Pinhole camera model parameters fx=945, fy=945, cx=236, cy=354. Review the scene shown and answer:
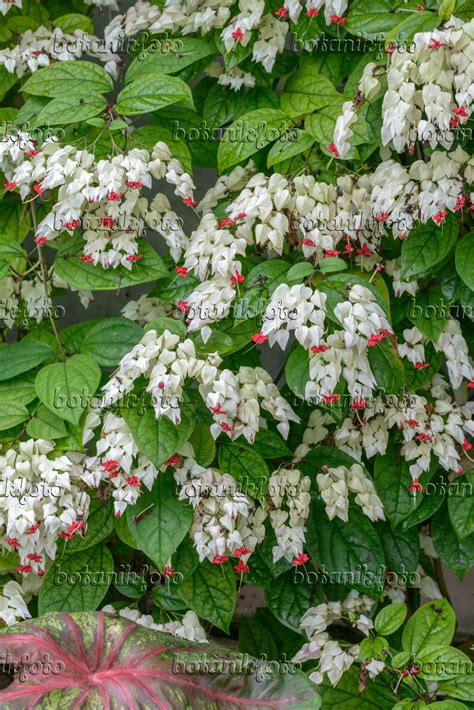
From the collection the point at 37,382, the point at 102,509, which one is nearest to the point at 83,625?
the point at 102,509

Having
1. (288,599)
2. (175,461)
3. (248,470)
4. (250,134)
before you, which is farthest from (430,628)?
(250,134)

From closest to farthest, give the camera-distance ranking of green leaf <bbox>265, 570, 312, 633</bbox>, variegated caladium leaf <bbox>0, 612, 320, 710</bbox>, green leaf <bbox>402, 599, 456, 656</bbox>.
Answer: variegated caladium leaf <bbox>0, 612, 320, 710</bbox> < green leaf <bbox>402, 599, 456, 656</bbox> < green leaf <bbox>265, 570, 312, 633</bbox>

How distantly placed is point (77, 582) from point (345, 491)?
566 millimetres

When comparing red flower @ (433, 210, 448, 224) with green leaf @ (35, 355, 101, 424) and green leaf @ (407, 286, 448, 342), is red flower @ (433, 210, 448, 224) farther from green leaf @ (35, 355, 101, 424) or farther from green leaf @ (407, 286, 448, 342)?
green leaf @ (35, 355, 101, 424)

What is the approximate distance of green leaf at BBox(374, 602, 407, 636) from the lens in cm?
176

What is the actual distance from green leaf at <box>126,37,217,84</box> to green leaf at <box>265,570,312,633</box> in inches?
42.4

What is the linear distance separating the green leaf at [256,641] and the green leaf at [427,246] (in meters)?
0.93

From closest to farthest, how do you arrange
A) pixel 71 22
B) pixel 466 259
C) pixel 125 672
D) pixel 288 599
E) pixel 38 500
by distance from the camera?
pixel 125 672, pixel 38 500, pixel 466 259, pixel 288 599, pixel 71 22

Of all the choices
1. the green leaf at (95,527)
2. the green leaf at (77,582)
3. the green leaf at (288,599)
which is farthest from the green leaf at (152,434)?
the green leaf at (288,599)

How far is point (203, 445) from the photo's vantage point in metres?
1.83

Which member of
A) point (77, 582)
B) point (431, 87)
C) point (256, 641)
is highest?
point (431, 87)

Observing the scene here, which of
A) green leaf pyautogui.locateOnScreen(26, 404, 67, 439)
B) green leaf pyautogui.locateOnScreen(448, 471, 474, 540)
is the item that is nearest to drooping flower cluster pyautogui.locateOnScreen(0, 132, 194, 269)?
green leaf pyautogui.locateOnScreen(26, 404, 67, 439)

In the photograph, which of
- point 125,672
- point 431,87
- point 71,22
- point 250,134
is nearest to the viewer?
point 125,672

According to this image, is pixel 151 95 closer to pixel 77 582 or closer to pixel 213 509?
pixel 213 509
